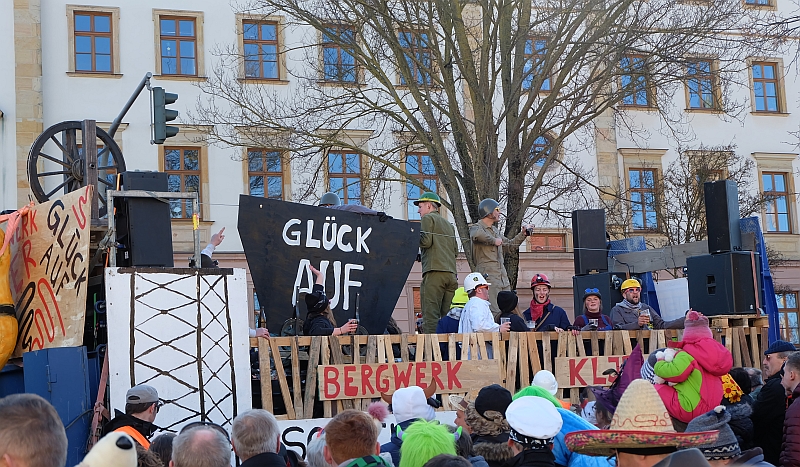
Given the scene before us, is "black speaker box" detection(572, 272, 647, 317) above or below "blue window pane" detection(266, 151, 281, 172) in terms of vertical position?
below

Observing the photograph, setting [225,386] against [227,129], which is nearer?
[225,386]

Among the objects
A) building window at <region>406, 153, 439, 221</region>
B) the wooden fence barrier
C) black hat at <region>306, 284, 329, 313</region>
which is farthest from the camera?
building window at <region>406, 153, 439, 221</region>

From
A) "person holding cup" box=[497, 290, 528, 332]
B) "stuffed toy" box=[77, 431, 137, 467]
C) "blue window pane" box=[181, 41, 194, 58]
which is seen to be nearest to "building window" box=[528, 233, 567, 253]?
"blue window pane" box=[181, 41, 194, 58]

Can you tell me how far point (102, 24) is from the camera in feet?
84.2

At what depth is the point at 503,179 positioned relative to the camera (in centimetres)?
2036

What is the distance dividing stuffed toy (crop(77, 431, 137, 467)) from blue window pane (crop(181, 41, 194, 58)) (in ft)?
78.8

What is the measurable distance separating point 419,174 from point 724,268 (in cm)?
1457

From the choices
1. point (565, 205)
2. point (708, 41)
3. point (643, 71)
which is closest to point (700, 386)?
point (643, 71)

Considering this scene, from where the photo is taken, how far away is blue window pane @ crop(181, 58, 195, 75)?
26167 millimetres

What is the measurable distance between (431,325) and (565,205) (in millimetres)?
14974

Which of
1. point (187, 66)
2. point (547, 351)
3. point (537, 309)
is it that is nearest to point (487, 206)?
point (537, 309)

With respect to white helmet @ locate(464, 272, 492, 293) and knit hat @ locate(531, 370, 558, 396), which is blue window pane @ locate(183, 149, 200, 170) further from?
knit hat @ locate(531, 370, 558, 396)

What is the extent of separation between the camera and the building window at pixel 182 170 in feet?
85.2

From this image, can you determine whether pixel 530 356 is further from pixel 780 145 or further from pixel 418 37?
pixel 780 145
